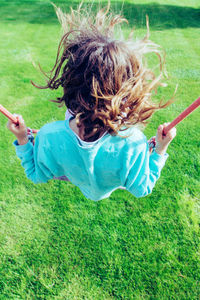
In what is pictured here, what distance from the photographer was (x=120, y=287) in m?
1.99

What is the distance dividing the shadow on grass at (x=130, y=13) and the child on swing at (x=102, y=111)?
636 centimetres

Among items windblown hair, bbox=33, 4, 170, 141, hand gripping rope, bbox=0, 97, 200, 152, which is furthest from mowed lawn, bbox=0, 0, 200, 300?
windblown hair, bbox=33, 4, 170, 141

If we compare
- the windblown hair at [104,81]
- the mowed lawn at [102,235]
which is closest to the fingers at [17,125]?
the windblown hair at [104,81]

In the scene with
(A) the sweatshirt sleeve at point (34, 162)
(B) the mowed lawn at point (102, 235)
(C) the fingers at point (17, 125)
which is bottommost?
(B) the mowed lawn at point (102, 235)

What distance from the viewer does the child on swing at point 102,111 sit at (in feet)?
3.69

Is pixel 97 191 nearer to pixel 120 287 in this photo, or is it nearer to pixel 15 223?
pixel 120 287

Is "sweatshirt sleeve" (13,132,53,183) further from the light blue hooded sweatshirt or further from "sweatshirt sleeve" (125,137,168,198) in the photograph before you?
"sweatshirt sleeve" (125,137,168,198)

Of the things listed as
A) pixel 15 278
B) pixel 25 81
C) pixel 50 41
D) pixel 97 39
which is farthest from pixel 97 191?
pixel 50 41

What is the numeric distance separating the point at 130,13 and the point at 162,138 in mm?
7644

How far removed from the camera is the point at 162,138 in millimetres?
1401

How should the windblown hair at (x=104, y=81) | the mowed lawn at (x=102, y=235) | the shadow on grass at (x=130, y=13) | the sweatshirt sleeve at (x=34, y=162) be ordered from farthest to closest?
the shadow on grass at (x=130, y=13) → the mowed lawn at (x=102, y=235) → the sweatshirt sleeve at (x=34, y=162) → the windblown hair at (x=104, y=81)

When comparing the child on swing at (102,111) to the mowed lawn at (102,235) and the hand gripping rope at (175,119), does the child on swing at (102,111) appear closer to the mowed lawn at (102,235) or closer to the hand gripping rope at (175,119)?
the hand gripping rope at (175,119)

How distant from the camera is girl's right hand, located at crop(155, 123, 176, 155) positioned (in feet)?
4.52

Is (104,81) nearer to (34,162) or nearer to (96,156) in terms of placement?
(96,156)
